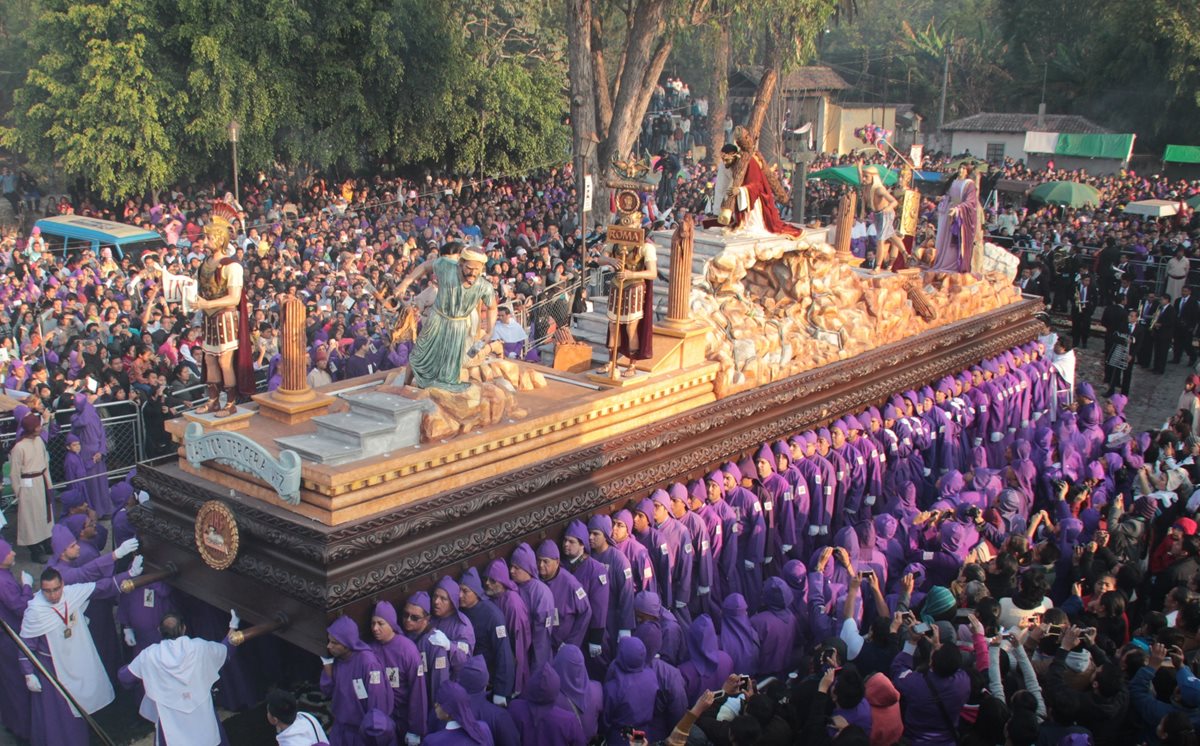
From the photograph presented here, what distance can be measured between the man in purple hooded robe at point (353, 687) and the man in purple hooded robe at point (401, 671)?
0.12m

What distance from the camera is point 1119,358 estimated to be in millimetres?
16641

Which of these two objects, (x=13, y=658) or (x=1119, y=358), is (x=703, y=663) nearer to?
(x=13, y=658)

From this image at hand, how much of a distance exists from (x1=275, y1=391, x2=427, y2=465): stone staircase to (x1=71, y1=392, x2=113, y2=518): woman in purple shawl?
397cm

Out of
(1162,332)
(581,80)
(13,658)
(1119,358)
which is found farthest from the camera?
(581,80)

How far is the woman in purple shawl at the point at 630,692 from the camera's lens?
694 centimetres

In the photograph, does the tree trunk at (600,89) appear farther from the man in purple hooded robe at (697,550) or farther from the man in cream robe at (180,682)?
the man in cream robe at (180,682)

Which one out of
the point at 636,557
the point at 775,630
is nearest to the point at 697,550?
the point at 636,557

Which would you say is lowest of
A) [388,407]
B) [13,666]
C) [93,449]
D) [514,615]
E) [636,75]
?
[13,666]

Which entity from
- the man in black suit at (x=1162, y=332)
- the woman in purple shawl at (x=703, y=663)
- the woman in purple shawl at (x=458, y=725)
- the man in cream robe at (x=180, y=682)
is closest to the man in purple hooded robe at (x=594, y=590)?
the woman in purple shawl at (x=703, y=663)

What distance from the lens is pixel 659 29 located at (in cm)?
2447

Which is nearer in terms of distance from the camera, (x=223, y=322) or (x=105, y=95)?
(x=223, y=322)

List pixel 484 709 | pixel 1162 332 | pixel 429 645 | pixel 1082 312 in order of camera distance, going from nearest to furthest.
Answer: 1. pixel 484 709
2. pixel 429 645
3. pixel 1162 332
4. pixel 1082 312

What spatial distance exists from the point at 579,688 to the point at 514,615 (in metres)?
1.23

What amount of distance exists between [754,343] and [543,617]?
4.58m
